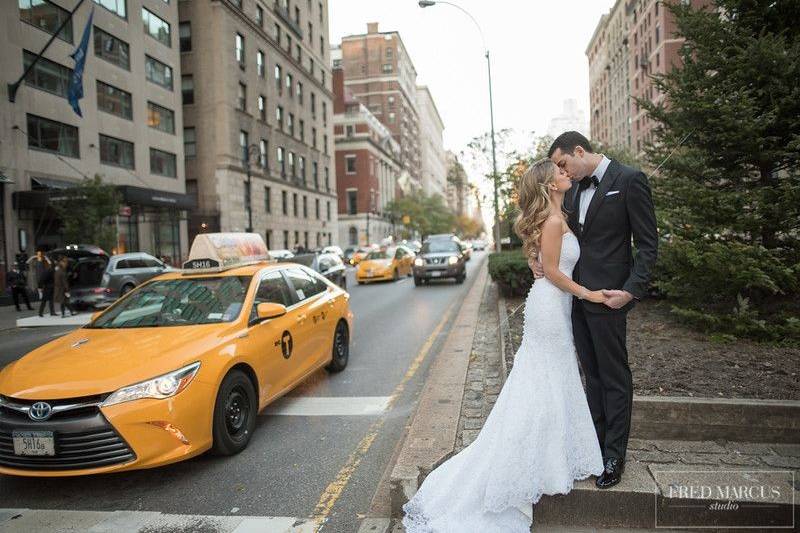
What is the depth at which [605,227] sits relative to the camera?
3.25 meters

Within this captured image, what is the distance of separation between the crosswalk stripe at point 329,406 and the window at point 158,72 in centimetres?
3126

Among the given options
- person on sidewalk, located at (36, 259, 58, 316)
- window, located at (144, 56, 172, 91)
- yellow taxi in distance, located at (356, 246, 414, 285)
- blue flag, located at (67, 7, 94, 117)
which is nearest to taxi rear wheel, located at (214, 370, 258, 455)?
person on sidewalk, located at (36, 259, 58, 316)

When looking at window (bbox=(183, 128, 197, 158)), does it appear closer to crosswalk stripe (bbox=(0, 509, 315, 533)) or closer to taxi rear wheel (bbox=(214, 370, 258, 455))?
taxi rear wheel (bbox=(214, 370, 258, 455))

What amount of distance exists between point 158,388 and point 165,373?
0.12 metres

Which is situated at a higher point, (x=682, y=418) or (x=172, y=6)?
(x=172, y=6)

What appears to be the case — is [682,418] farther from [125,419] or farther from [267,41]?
[267,41]

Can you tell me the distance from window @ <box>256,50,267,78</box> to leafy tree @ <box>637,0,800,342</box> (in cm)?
4000

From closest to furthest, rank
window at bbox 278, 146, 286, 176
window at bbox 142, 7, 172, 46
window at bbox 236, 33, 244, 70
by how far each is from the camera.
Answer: window at bbox 142, 7, 172, 46
window at bbox 236, 33, 244, 70
window at bbox 278, 146, 286, 176

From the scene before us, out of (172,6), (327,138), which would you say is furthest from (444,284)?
(327,138)

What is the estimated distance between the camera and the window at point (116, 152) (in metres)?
27.8

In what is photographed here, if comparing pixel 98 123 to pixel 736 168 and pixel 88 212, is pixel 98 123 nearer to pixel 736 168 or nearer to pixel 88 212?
pixel 88 212

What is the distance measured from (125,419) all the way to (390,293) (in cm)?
1510

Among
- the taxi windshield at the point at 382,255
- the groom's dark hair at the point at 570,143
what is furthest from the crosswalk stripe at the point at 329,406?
the taxi windshield at the point at 382,255

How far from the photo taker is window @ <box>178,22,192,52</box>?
38.4 metres
